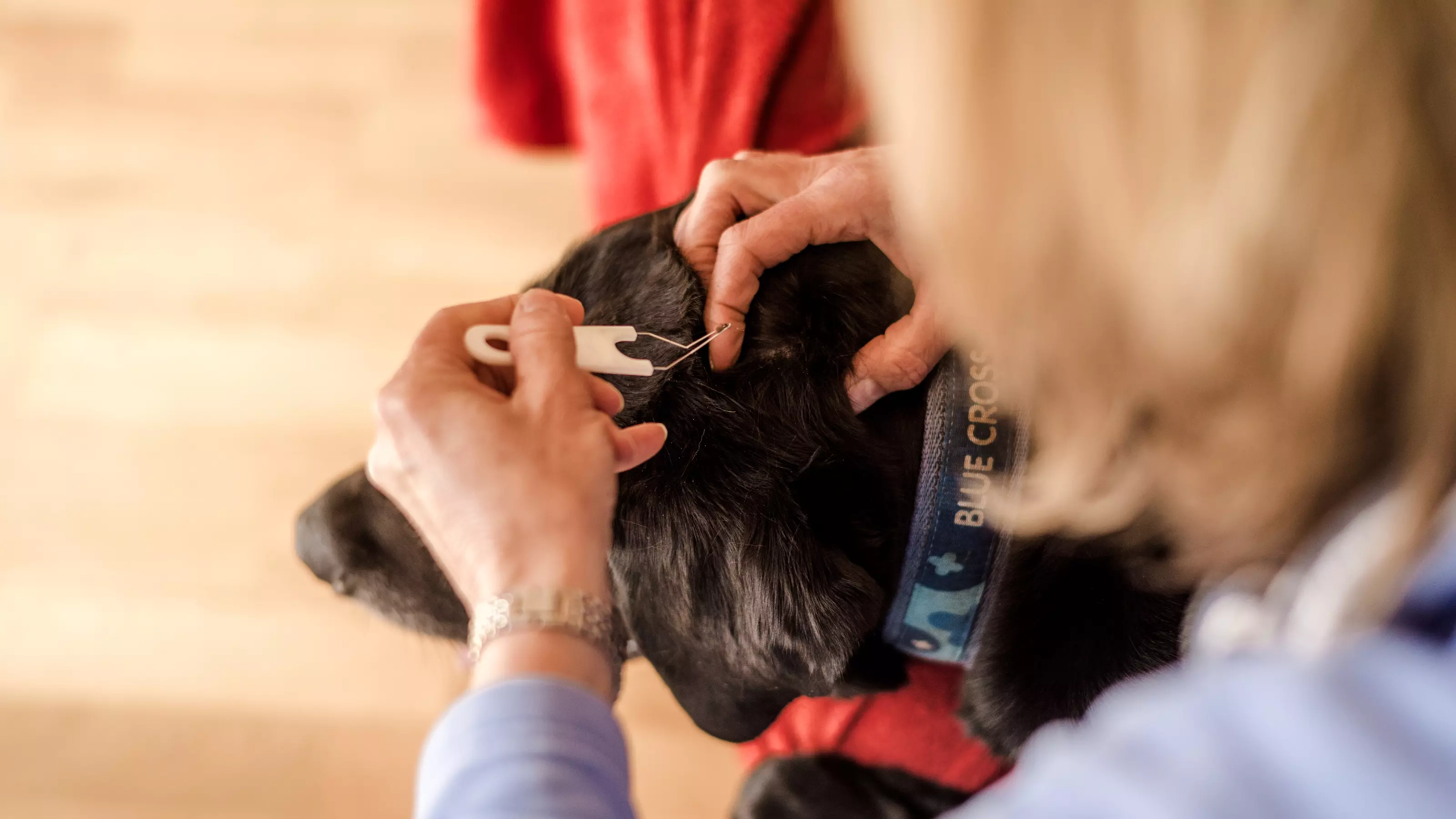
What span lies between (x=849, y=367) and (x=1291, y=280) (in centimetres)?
34

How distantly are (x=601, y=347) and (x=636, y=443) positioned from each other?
3.6 inches

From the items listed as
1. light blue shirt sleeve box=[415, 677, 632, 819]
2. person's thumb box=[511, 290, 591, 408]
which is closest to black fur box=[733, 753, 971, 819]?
light blue shirt sleeve box=[415, 677, 632, 819]

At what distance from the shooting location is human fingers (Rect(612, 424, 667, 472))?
0.62m

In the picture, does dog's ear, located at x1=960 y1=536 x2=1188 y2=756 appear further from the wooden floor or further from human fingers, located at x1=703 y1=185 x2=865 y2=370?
the wooden floor

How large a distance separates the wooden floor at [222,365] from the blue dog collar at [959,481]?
29.4 inches


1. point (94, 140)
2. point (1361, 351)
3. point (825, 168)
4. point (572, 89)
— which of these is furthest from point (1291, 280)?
point (94, 140)

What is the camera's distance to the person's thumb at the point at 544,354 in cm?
61

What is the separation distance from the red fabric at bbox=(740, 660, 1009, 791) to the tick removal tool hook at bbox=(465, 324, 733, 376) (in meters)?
0.50

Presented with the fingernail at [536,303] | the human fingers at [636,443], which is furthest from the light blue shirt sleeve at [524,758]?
the fingernail at [536,303]

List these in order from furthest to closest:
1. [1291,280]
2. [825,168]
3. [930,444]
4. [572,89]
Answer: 1. [572,89]
2. [825,168]
3. [930,444]
4. [1291,280]

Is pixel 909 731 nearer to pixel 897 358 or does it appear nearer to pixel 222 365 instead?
pixel 897 358

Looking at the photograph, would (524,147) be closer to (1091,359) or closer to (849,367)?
(849,367)

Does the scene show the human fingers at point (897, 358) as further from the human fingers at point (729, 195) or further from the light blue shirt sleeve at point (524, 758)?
the light blue shirt sleeve at point (524, 758)

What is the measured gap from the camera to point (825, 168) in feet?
2.66
